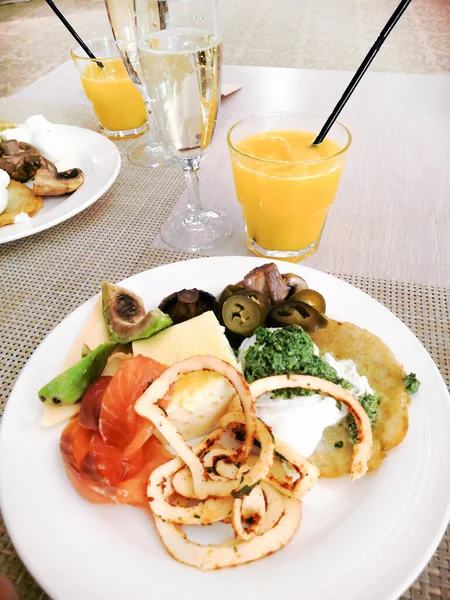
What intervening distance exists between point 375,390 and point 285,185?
1.94 feet

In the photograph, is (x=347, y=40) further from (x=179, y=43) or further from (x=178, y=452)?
(x=178, y=452)

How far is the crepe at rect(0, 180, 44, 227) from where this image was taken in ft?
4.92

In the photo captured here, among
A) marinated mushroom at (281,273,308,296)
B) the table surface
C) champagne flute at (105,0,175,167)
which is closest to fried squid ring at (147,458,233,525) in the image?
marinated mushroom at (281,273,308,296)

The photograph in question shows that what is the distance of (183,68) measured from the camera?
1262 mm

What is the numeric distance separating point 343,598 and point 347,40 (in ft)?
16.1

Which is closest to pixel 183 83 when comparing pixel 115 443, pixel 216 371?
pixel 216 371

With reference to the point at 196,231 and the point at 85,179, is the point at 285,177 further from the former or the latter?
the point at 85,179

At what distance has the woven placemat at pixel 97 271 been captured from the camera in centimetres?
116

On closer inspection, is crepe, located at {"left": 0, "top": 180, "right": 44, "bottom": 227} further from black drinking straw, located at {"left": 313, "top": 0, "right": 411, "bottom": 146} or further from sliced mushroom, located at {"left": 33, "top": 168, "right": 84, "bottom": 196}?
black drinking straw, located at {"left": 313, "top": 0, "right": 411, "bottom": 146}

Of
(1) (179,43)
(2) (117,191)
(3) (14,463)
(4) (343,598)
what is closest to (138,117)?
(2) (117,191)

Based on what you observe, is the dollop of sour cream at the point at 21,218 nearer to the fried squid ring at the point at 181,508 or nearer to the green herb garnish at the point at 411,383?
the fried squid ring at the point at 181,508

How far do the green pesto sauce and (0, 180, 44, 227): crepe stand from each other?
0.94 meters

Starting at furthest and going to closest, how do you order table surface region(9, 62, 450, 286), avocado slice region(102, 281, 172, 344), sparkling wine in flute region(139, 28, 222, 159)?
table surface region(9, 62, 450, 286) → sparkling wine in flute region(139, 28, 222, 159) → avocado slice region(102, 281, 172, 344)

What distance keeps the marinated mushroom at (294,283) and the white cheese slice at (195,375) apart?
0.21m
